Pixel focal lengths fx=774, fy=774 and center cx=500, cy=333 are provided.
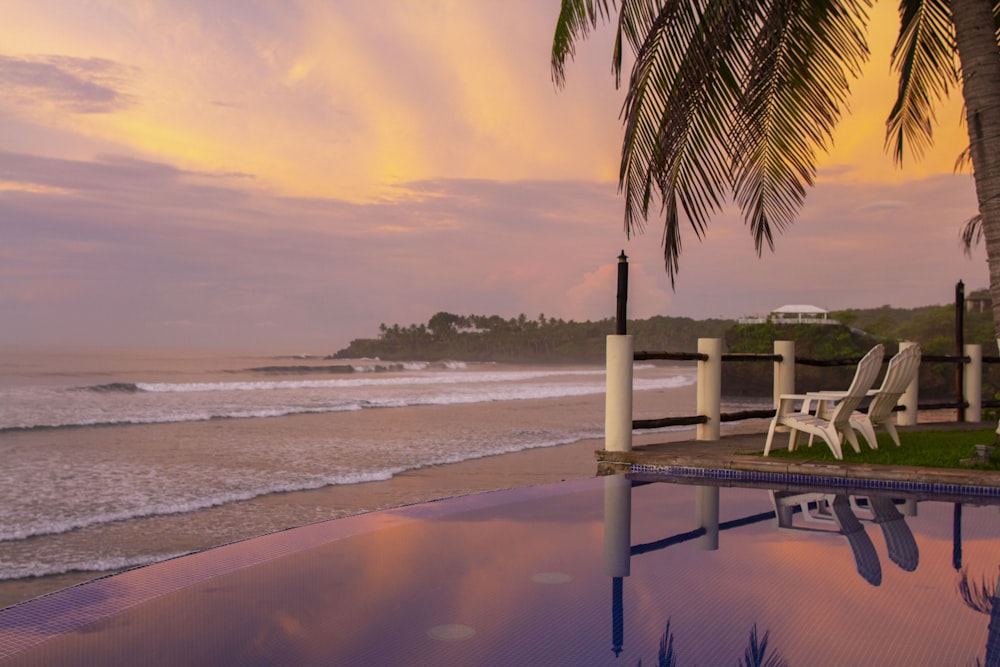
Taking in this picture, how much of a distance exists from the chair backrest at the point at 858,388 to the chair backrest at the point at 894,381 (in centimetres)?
17

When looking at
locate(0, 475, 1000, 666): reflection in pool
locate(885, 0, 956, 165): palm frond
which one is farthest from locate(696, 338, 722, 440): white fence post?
locate(885, 0, 956, 165): palm frond

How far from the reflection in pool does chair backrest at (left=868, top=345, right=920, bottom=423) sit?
1717mm

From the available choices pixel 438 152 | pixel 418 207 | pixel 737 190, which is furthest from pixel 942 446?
pixel 418 207

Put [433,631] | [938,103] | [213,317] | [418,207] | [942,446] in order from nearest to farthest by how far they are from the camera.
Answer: [433,631] < [942,446] < [938,103] < [418,207] < [213,317]

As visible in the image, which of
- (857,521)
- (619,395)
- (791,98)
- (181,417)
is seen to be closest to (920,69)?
(791,98)

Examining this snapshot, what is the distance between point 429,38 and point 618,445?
8794mm

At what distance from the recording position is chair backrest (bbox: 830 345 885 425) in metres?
6.22

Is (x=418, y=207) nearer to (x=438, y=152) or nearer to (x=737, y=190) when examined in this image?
(x=438, y=152)

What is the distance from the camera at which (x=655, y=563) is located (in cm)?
386

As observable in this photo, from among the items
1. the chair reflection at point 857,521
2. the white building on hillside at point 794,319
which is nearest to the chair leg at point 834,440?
the chair reflection at point 857,521

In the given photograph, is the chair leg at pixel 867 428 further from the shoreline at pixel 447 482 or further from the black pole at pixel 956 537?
the shoreline at pixel 447 482

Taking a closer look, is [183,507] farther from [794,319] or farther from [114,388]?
[794,319]

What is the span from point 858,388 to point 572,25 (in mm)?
4183

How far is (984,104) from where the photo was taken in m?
5.64
